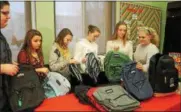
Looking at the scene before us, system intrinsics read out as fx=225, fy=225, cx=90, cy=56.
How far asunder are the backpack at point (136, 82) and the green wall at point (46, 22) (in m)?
1.18

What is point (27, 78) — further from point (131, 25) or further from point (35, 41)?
point (131, 25)

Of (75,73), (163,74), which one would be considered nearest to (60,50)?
(75,73)

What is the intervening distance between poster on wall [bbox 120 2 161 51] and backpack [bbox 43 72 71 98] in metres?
1.92

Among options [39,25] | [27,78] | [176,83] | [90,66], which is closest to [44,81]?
[27,78]

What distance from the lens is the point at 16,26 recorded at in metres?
2.82

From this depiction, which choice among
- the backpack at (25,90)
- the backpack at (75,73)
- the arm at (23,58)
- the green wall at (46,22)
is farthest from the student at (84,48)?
the backpack at (25,90)

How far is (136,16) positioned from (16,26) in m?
2.28

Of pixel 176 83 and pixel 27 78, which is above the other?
pixel 27 78

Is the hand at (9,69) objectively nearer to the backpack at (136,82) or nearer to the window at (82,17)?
the backpack at (136,82)

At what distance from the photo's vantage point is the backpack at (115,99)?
72.2 inches

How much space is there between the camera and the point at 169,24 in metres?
4.17

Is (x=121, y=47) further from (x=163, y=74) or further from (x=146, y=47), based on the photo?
(x=163, y=74)

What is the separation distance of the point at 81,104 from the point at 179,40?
106 inches

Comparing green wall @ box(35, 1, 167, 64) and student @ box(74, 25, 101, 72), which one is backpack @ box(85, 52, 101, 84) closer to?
student @ box(74, 25, 101, 72)
